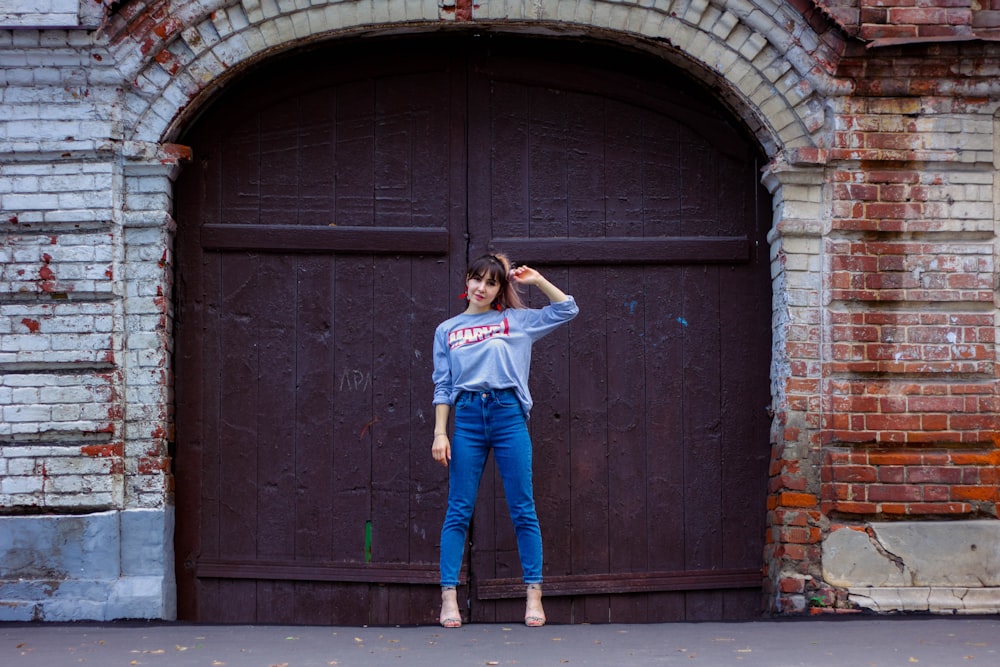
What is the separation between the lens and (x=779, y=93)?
570 centimetres

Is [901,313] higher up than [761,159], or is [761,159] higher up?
[761,159]

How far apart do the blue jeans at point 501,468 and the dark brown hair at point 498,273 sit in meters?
0.42

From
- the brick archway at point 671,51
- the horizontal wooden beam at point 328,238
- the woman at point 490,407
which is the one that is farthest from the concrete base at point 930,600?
the horizontal wooden beam at point 328,238

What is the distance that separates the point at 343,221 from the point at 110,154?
1.19 m

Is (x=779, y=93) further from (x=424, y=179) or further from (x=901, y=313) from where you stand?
(x=424, y=179)

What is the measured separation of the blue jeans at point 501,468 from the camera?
505 cm

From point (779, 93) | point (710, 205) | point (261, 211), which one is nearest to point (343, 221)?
point (261, 211)

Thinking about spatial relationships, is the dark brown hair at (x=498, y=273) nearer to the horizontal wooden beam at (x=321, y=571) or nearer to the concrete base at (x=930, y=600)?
the horizontal wooden beam at (x=321, y=571)

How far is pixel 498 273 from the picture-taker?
16.8ft

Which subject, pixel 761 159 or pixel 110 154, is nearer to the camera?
pixel 110 154

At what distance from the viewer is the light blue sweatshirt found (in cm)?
506

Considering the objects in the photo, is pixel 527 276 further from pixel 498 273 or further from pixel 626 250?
pixel 626 250

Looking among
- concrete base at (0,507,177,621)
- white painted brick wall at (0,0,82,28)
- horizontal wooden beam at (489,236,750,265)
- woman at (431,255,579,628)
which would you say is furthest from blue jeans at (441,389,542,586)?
white painted brick wall at (0,0,82,28)

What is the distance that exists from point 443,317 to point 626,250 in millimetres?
1014
